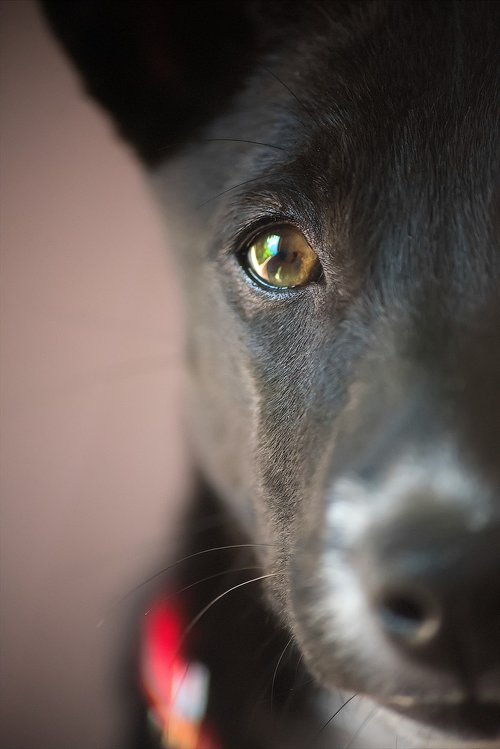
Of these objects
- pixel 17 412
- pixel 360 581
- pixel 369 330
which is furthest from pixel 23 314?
pixel 360 581

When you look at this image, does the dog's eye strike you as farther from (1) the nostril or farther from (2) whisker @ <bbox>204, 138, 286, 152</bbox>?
(1) the nostril

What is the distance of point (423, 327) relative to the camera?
82 cm

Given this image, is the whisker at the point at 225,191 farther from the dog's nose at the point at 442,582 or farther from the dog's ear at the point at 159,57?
the dog's nose at the point at 442,582

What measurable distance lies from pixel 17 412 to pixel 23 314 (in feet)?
0.54

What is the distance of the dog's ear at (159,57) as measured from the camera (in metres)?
1.05

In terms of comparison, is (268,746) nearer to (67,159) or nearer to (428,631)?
(428,631)

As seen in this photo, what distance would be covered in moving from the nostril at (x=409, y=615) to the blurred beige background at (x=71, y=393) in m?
0.64

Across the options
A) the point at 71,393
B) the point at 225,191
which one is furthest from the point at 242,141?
the point at 71,393

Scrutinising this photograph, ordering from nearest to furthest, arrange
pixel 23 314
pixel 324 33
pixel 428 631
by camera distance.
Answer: pixel 428 631 < pixel 324 33 < pixel 23 314

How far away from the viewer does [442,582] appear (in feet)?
2.13

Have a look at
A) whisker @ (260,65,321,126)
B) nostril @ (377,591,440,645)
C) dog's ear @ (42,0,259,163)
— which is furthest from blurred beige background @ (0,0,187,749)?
nostril @ (377,591,440,645)

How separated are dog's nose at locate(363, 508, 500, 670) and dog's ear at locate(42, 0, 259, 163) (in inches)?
30.8

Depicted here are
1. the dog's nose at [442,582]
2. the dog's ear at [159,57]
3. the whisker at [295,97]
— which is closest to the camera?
the dog's nose at [442,582]

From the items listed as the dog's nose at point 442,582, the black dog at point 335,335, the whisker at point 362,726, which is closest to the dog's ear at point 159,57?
the black dog at point 335,335
